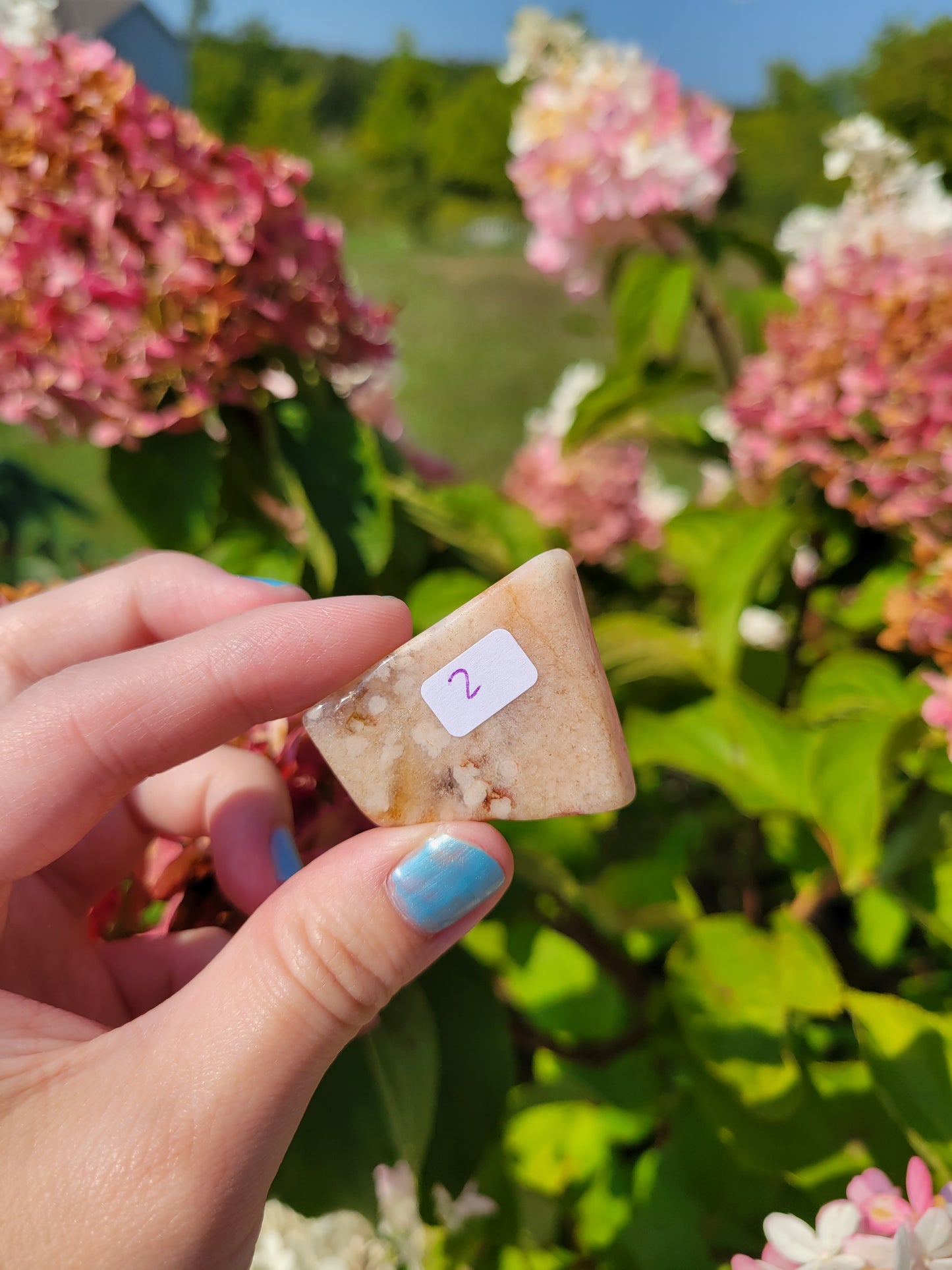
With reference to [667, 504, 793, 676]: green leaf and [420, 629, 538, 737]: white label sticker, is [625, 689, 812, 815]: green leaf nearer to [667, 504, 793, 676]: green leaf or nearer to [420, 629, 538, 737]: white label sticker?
[667, 504, 793, 676]: green leaf

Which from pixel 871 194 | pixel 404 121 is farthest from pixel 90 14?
pixel 404 121

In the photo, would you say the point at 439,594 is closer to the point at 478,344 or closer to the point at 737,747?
the point at 737,747

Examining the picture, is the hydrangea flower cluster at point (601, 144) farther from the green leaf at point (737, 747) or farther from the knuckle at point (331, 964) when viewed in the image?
the knuckle at point (331, 964)

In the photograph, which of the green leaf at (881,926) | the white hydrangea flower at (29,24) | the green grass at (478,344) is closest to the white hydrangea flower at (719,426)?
the green leaf at (881,926)

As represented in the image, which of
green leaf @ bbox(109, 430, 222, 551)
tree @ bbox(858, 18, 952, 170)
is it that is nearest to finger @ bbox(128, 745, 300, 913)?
green leaf @ bbox(109, 430, 222, 551)

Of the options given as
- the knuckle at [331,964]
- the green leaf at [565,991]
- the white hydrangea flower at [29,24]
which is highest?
the white hydrangea flower at [29,24]

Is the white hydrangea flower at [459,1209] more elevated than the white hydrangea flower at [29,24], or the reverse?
the white hydrangea flower at [29,24]
